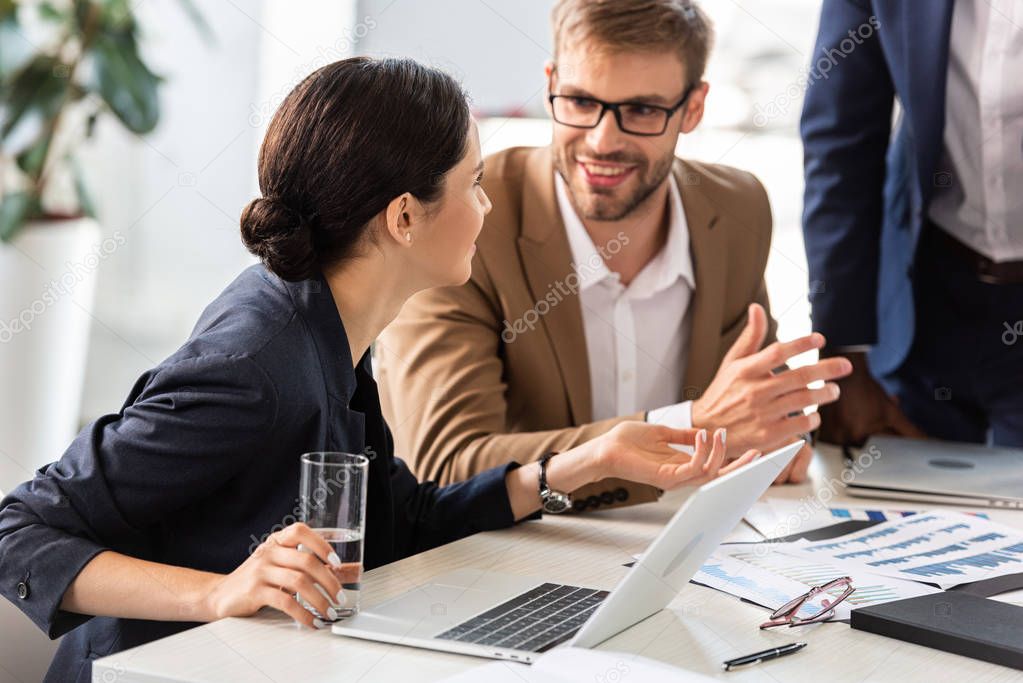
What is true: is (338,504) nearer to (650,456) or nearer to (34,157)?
(650,456)

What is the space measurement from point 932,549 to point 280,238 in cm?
90

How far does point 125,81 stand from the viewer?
11.0 ft

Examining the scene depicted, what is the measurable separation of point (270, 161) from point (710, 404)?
29.9 inches

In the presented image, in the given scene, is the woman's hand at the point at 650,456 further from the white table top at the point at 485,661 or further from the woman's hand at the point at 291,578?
the woman's hand at the point at 291,578

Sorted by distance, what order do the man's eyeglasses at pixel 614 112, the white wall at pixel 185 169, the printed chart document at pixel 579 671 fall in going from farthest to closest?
the white wall at pixel 185 169, the man's eyeglasses at pixel 614 112, the printed chart document at pixel 579 671

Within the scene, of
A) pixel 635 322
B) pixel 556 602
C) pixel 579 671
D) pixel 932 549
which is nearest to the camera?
pixel 579 671

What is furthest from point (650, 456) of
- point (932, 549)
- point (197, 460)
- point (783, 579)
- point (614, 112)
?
point (614, 112)

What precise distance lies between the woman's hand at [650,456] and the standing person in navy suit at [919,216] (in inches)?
28.6

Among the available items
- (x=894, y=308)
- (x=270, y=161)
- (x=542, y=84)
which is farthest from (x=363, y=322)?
(x=542, y=84)

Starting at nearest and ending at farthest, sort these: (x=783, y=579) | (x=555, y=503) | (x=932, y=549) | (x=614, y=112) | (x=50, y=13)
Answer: (x=783, y=579)
(x=932, y=549)
(x=555, y=503)
(x=614, y=112)
(x=50, y=13)

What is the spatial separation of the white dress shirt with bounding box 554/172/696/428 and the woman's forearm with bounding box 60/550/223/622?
1031 millimetres

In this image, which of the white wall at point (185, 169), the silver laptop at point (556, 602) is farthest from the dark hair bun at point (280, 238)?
the white wall at point (185, 169)

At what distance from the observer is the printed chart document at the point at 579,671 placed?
101 cm

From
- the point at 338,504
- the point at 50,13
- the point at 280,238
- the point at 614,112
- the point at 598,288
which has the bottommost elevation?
the point at 338,504
